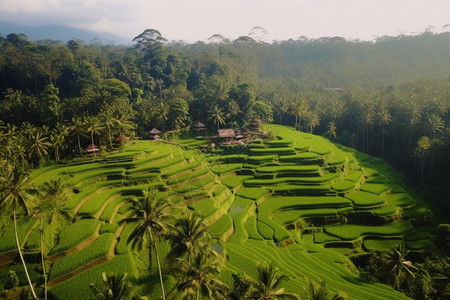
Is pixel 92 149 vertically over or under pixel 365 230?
over

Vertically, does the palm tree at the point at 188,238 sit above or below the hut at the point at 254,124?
below

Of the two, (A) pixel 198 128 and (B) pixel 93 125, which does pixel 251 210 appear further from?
(A) pixel 198 128

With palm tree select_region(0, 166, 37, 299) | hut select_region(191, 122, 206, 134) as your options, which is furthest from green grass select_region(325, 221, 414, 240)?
hut select_region(191, 122, 206, 134)

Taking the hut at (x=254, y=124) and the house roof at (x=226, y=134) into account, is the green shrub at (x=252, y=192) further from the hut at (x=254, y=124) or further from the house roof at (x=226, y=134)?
the hut at (x=254, y=124)

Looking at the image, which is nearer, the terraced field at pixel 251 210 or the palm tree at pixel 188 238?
the palm tree at pixel 188 238

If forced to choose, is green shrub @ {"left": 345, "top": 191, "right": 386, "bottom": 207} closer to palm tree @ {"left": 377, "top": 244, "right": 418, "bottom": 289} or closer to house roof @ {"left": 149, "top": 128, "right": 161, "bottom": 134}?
palm tree @ {"left": 377, "top": 244, "right": 418, "bottom": 289}

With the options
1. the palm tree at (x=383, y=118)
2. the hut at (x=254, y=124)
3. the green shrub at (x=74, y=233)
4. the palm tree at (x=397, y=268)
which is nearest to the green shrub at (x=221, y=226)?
the green shrub at (x=74, y=233)

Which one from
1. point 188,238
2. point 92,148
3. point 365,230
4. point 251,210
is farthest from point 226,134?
point 188,238

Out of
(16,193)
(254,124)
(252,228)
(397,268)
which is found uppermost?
(254,124)
